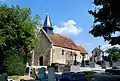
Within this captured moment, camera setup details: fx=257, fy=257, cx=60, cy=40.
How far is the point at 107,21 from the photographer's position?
20.1 m

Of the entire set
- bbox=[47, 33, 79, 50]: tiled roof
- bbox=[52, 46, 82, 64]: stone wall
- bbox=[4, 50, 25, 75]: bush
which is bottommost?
bbox=[4, 50, 25, 75]: bush

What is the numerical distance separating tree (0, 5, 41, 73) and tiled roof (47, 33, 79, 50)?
45.5 ft

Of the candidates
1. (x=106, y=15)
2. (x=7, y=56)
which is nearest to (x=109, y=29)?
(x=106, y=15)

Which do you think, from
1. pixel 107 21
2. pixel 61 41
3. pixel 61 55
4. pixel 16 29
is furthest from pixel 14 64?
pixel 61 41

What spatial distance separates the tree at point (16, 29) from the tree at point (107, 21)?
2010cm

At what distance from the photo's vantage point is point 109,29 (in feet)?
65.6

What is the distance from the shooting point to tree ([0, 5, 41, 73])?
132 ft

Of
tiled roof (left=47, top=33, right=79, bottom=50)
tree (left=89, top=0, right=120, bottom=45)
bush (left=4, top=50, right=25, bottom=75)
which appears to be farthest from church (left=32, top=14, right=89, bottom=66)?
tree (left=89, top=0, right=120, bottom=45)

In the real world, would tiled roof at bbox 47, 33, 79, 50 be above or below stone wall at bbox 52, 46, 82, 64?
above

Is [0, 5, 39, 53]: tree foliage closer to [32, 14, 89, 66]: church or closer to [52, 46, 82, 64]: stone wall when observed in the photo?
[32, 14, 89, 66]: church

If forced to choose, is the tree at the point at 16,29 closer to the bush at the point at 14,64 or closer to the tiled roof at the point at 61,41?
the bush at the point at 14,64

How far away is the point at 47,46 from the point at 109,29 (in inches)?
1533

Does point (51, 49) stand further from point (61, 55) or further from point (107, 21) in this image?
point (107, 21)

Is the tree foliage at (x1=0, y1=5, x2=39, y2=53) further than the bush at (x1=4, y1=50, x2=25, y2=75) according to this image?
Yes
